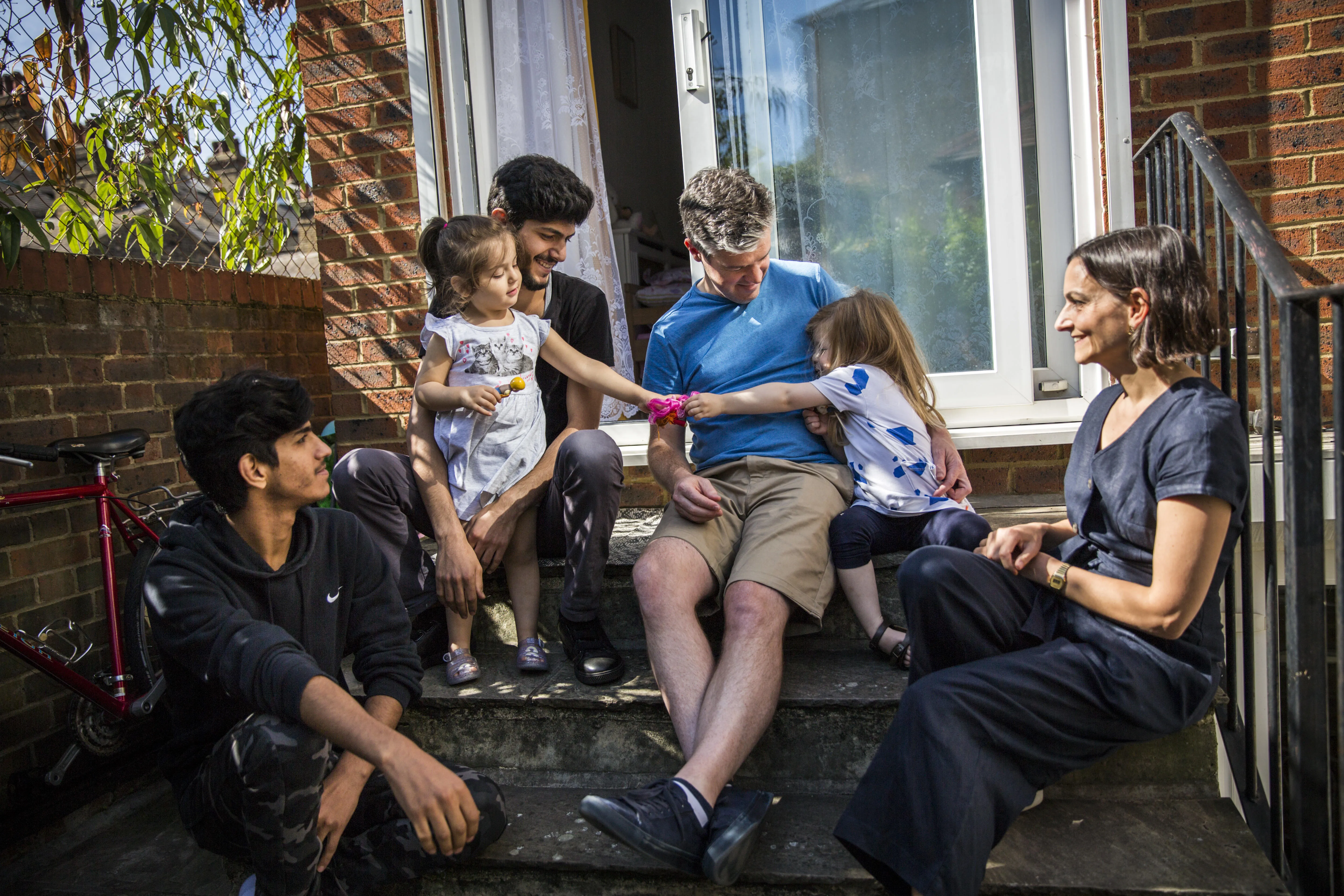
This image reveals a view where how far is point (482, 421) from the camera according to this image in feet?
8.13

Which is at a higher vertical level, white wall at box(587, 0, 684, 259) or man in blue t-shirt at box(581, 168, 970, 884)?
white wall at box(587, 0, 684, 259)

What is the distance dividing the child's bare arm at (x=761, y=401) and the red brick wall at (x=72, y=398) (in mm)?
2067

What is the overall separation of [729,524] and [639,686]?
1.59 feet

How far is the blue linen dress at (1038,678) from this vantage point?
1552mm

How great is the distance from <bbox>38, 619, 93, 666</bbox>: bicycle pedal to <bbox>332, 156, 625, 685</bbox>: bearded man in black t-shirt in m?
1.15

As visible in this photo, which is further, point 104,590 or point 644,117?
point 644,117

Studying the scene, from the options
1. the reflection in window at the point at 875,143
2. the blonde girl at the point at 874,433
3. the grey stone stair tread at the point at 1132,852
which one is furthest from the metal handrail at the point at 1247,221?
the grey stone stair tread at the point at 1132,852

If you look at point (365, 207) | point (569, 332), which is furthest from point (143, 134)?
point (569, 332)

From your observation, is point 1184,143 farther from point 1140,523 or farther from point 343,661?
point 343,661

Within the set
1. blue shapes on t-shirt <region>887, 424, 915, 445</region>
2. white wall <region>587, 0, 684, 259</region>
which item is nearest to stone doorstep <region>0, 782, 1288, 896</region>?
blue shapes on t-shirt <region>887, 424, 915, 445</region>

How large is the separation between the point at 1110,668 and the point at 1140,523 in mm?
282

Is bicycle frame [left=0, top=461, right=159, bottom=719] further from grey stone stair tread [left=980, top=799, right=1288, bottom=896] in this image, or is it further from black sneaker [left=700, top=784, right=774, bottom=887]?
grey stone stair tread [left=980, top=799, right=1288, bottom=896]

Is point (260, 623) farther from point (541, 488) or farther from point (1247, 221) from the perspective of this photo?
point (1247, 221)

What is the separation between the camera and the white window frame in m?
2.85
